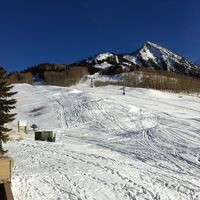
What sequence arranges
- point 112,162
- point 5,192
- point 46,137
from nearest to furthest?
point 5,192, point 112,162, point 46,137

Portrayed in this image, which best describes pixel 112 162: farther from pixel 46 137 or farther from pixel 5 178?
pixel 46 137

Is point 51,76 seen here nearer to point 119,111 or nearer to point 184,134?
point 119,111

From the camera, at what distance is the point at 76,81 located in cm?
13662

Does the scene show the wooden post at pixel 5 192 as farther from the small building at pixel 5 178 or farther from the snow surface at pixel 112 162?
the snow surface at pixel 112 162

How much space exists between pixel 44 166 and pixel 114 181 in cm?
469

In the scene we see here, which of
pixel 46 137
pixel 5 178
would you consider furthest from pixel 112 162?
pixel 46 137

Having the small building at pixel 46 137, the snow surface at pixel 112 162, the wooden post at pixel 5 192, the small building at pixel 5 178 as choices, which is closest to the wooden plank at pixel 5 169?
the small building at pixel 5 178

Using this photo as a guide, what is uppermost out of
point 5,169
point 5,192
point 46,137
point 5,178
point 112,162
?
point 5,169

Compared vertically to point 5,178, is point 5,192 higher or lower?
lower

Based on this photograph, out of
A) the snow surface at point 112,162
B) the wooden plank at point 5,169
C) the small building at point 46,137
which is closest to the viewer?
the wooden plank at point 5,169

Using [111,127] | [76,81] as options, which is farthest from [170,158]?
[76,81]

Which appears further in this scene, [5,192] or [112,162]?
[112,162]

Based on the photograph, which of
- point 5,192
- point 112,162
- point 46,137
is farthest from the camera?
point 46,137

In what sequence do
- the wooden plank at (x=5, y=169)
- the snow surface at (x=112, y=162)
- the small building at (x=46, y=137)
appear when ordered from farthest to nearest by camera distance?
the small building at (x=46, y=137)
the snow surface at (x=112, y=162)
the wooden plank at (x=5, y=169)
